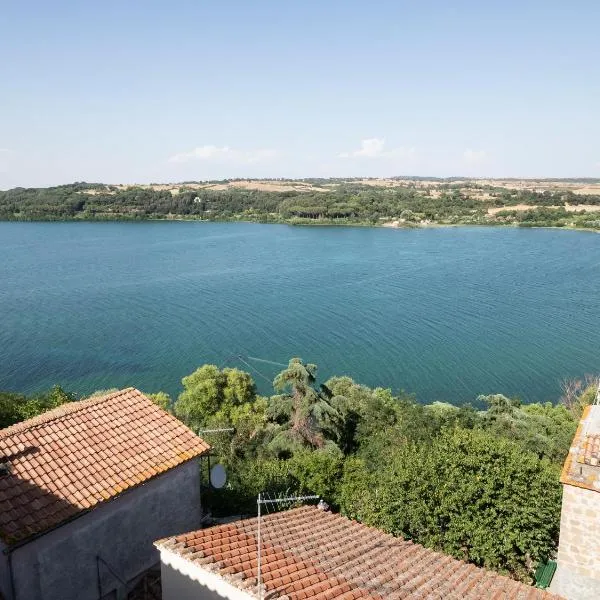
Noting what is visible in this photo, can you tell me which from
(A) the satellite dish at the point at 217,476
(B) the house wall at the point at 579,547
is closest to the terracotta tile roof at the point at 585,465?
(B) the house wall at the point at 579,547

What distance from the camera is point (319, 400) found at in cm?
1781

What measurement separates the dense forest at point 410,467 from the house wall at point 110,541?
2.38 m

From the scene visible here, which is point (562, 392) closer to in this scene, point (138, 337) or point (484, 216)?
point (138, 337)

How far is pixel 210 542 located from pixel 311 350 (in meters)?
30.9

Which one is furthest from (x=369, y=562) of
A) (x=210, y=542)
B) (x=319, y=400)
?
(x=319, y=400)

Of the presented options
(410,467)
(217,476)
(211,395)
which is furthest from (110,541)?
(211,395)

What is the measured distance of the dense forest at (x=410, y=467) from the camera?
392 inches

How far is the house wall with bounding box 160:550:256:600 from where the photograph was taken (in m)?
6.43

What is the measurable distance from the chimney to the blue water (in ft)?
71.2

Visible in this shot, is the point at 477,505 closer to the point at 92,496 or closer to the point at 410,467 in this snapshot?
the point at 410,467

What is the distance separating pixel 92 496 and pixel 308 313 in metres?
39.7

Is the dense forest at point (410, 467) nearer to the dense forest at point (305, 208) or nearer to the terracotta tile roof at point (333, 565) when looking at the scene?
the terracotta tile roof at point (333, 565)

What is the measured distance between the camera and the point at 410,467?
1101 cm

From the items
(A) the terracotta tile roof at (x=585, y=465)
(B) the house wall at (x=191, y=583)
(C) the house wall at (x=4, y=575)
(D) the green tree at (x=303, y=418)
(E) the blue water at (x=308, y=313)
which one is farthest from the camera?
(E) the blue water at (x=308, y=313)
